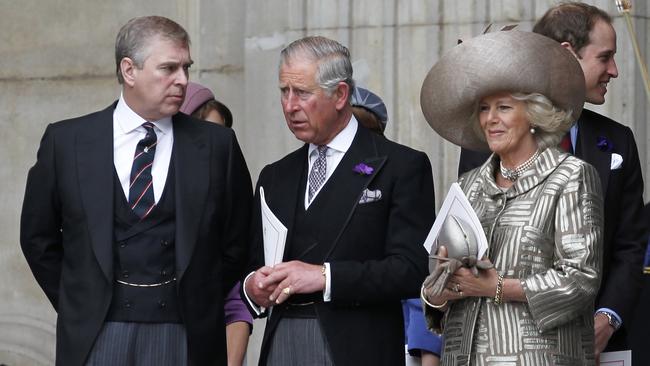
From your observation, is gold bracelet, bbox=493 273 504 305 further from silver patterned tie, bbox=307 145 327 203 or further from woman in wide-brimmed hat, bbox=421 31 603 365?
silver patterned tie, bbox=307 145 327 203

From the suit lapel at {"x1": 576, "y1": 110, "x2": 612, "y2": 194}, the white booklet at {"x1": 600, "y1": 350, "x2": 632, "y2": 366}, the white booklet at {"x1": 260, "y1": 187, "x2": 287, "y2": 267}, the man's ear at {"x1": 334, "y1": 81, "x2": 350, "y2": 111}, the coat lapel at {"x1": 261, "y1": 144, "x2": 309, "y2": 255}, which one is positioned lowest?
the white booklet at {"x1": 600, "y1": 350, "x2": 632, "y2": 366}

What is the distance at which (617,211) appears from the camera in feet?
19.0

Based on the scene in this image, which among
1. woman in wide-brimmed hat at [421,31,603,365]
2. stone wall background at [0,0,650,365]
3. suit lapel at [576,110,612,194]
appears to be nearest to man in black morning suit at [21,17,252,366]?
woman in wide-brimmed hat at [421,31,603,365]

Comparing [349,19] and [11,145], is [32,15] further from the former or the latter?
[349,19]

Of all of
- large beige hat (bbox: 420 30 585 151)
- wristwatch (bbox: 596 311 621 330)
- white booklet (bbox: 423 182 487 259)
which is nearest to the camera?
white booklet (bbox: 423 182 487 259)

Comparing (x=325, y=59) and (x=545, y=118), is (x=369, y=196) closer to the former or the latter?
(x=325, y=59)

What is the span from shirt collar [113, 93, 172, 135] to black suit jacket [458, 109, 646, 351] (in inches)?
41.4

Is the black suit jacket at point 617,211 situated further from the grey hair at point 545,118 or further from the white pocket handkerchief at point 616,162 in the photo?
the grey hair at point 545,118

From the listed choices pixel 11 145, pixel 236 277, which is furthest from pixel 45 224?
pixel 11 145

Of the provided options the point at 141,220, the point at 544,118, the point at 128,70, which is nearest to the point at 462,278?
the point at 544,118

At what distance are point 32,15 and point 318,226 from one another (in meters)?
4.31

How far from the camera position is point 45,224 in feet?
18.3

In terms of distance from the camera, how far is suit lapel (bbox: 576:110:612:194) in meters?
5.76

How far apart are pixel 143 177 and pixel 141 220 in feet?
0.50
